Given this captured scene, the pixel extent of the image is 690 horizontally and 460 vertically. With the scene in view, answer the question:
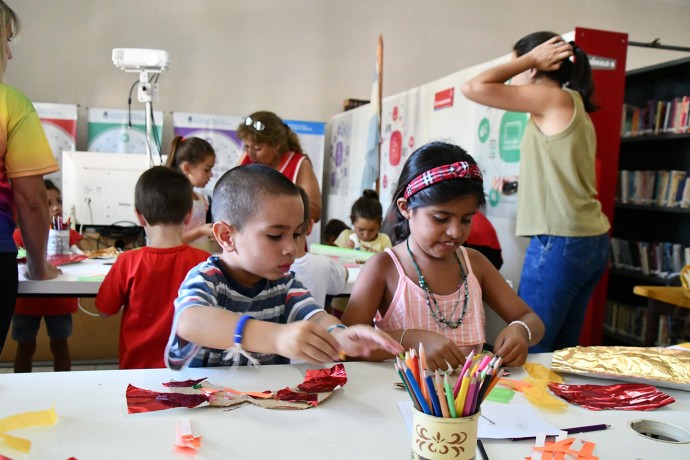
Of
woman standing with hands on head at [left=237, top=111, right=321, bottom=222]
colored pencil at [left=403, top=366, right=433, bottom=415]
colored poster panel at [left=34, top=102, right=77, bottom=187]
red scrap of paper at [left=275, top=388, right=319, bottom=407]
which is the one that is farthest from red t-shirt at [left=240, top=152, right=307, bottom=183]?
colored poster panel at [left=34, top=102, right=77, bottom=187]

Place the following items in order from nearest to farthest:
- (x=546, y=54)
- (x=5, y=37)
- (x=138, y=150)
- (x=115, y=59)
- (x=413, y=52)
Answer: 1. (x=5, y=37)
2. (x=546, y=54)
3. (x=115, y=59)
4. (x=138, y=150)
5. (x=413, y=52)

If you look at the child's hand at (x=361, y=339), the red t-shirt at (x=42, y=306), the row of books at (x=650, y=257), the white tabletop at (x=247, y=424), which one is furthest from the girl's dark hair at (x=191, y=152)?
the row of books at (x=650, y=257)

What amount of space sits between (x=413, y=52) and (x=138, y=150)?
3.40 m

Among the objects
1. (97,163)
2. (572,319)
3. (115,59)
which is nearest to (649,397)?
(572,319)

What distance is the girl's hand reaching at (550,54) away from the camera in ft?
7.00

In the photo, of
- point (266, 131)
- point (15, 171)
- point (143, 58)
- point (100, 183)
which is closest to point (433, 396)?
point (15, 171)

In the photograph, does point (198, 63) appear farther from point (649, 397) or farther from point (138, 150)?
point (649, 397)

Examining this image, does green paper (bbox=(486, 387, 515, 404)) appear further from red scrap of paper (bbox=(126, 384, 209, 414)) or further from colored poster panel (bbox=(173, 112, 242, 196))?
colored poster panel (bbox=(173, 112, 242, 196))

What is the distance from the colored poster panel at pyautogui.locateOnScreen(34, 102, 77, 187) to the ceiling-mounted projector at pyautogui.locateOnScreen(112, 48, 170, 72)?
2.48 metres

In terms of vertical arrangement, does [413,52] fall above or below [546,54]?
above

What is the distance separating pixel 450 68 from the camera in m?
7.29

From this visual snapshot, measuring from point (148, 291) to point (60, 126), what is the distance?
16.2 ft

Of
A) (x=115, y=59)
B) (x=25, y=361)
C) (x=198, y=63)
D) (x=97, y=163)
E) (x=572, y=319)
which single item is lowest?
(x=25, y=361)

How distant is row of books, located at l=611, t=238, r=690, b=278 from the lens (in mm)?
4211
